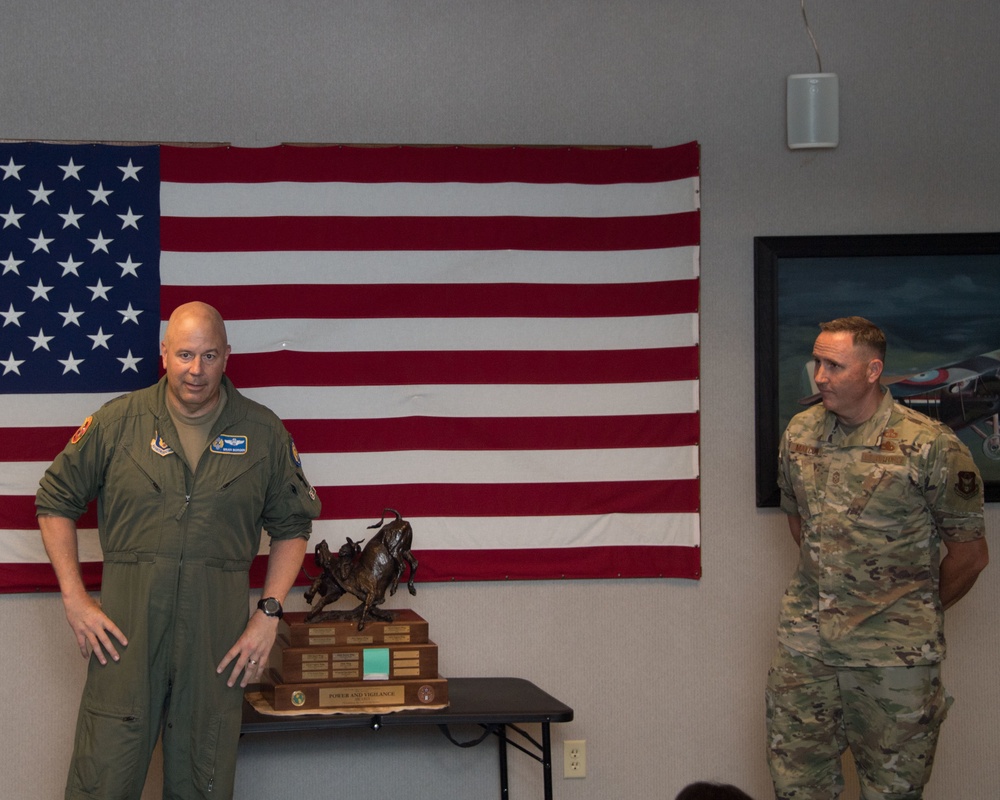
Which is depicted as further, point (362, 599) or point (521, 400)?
point (521, 400)

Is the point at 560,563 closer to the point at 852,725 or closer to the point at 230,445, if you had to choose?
the point at 852,725

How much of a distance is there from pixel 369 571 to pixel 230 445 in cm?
60

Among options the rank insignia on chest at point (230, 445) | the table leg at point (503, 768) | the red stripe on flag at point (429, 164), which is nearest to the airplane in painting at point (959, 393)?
the red stripe on flag at point (429, 164)

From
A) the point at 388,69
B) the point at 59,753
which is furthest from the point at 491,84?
the point at 59,753

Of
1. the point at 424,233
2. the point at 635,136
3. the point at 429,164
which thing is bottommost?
the point at 424,233

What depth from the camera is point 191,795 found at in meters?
2.75

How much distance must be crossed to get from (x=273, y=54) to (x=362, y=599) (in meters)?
1.87

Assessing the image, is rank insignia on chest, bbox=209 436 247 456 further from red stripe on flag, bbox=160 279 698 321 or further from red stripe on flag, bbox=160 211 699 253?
red stripe on flag, bbox=160 211 699 253

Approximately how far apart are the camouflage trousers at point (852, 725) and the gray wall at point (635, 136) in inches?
→ 22.5

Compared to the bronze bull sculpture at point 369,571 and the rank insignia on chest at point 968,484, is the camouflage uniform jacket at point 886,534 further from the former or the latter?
the bronze bull sculpture at point 369,571

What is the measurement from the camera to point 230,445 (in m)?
2.88

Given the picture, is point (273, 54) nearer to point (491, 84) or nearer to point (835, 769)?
point (491, 84)

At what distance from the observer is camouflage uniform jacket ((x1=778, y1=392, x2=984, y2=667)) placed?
2.93m

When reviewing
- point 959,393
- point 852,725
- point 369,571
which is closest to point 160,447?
point 369,571
